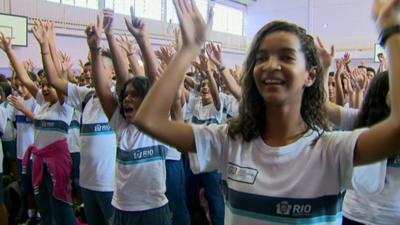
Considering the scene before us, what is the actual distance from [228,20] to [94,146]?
11488 mm

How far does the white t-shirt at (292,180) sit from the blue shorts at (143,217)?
41.3 inches

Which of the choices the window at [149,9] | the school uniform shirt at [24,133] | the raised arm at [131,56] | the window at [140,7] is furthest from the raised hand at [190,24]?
the window at [149,9]

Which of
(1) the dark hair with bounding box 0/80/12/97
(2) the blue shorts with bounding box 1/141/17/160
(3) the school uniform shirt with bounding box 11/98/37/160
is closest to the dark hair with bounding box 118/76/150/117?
(3) the school uniform shirt with bounding box 11/98/37/160

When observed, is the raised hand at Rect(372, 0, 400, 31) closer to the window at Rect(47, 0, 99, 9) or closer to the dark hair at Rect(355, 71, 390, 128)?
the dark hair at Rect(355, 71, 390, 128)

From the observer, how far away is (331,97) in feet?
13.0

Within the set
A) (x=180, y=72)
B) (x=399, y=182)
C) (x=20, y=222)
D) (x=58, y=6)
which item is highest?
(x=58, y=6)

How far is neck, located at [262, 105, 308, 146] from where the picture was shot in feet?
3.97

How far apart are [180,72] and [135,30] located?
2.91 ft

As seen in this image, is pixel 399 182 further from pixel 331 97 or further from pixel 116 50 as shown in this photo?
pixel 331 97

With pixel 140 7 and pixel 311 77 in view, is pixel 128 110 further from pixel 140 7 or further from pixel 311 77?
pixel 140 7

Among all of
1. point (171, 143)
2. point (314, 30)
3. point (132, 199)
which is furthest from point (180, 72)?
point (314, 30)

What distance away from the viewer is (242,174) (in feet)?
3.88

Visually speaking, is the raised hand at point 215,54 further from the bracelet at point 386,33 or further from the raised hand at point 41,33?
the bracelet at point 386,33

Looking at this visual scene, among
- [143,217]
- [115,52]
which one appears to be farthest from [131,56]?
[143,217]
